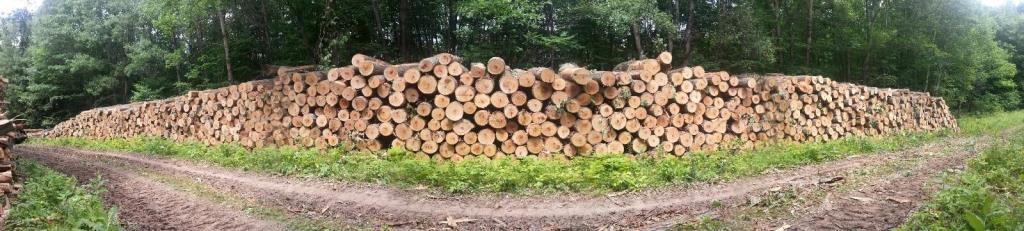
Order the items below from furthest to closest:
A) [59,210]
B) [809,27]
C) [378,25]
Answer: [809,27] → [378,25] → [59,210]

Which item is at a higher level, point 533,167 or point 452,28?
point 452,28

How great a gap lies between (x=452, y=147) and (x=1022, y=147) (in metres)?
7.67

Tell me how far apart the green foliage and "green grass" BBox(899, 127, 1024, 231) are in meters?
2.61

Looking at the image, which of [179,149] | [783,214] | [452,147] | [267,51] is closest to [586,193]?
[783,214]

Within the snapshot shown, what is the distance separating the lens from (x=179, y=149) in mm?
12562

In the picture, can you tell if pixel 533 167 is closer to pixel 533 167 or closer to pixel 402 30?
pixel 533 167

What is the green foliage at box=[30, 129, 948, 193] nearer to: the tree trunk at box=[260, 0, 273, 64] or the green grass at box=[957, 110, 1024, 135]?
the green grass at box=[957, 110, 1024, 135]

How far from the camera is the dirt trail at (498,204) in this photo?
5.54 meters

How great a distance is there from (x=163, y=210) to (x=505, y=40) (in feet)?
37.8

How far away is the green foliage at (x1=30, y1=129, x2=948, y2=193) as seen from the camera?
7.07 metres

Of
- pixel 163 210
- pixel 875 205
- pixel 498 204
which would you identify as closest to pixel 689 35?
pixel 498 204

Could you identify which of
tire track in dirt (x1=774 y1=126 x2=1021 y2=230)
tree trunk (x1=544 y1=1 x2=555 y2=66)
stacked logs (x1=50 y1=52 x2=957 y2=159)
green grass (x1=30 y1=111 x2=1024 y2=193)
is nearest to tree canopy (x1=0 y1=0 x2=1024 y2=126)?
tree trunk (x1=544 y1=1 x2=555 y2=66)

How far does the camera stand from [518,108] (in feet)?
29.8

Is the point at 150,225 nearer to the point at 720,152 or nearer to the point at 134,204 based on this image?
the point at 134,204
